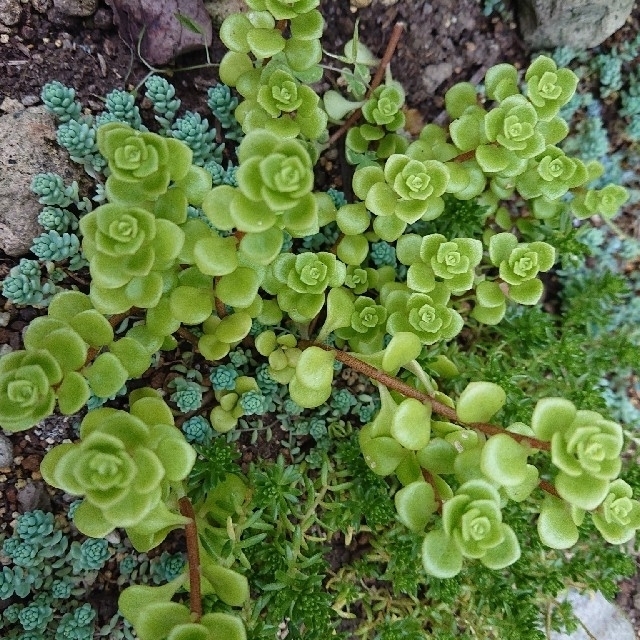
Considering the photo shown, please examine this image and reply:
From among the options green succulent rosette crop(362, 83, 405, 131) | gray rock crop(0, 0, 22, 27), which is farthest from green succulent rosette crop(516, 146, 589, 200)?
gray rock crop(0, 0, 22, 27)

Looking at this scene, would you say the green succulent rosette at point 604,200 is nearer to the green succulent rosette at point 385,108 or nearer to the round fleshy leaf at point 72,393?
the green succulent rosette at point 385,108

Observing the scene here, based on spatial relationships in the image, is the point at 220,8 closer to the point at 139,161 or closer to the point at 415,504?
the point at 139,161

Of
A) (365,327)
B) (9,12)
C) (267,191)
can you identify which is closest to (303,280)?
(365,327)

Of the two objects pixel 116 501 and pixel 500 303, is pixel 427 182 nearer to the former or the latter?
pixel 500 303

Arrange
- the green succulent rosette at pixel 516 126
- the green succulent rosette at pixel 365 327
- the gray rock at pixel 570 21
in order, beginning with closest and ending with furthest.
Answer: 1. the green succulent rosette at pixel 516 126
2. the green succulent rosette at pixel 365 327
3. the gray rock at pixel 570 21

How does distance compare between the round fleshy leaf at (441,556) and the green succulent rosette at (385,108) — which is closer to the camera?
the round fleshy leaf at (441,556)

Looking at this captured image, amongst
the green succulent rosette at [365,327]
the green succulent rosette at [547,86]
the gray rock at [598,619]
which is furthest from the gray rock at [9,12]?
the gray rock at [598,619]

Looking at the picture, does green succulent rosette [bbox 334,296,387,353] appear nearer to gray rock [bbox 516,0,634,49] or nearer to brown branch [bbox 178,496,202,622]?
brown branch [bbox 178,496,202,622]
